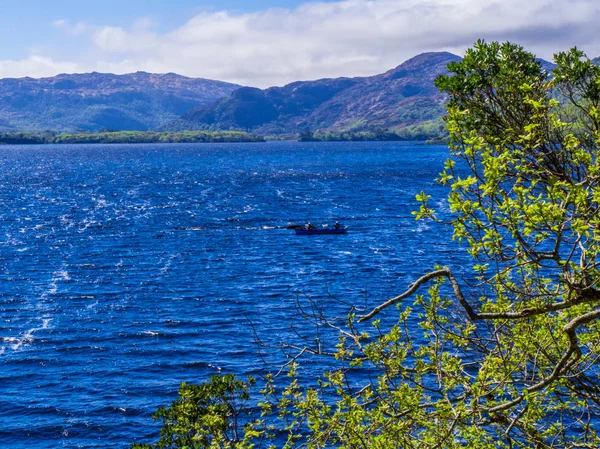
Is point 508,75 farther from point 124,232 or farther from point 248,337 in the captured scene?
point 124,232

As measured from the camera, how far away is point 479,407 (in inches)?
519

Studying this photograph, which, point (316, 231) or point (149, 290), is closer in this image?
point (149, 290)

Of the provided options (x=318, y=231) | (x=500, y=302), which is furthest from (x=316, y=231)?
(x=500, y=302)

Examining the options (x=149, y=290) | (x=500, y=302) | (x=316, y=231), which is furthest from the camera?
(x=316, y=231)

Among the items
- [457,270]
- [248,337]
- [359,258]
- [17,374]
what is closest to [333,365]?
[248,337]

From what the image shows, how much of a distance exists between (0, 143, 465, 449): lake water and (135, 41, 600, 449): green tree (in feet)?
106

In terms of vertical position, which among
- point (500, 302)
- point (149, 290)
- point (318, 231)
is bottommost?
point (149, 290)

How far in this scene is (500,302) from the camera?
55.8 feet

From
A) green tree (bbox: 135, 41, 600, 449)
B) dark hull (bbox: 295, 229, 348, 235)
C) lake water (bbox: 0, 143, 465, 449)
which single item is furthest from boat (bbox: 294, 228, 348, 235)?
green tree (bbox: 135, 41, 600, 449)

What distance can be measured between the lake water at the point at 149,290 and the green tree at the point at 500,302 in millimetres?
32189

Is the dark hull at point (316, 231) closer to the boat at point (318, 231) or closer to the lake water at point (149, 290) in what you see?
the boat at point (318, 231)

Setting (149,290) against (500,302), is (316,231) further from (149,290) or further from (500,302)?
(500,302)

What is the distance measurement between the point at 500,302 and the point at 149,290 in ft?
211

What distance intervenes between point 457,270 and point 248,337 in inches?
1243
